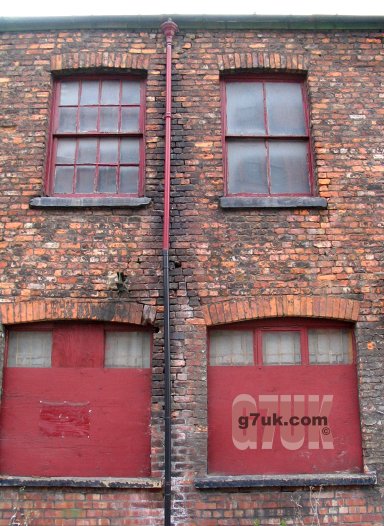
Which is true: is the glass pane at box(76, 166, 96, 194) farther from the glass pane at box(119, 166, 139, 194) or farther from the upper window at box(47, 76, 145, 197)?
the glass pane at box(119, 166, 139, 194)

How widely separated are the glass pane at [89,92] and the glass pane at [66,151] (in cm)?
62

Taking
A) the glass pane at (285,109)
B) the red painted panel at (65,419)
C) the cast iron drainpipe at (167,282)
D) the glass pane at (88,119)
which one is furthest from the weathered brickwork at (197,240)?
the red painted panel at (65,419)

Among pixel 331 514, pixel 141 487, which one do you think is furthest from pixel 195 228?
pixel 331 514

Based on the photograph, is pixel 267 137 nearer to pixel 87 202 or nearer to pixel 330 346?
pixel 87 202

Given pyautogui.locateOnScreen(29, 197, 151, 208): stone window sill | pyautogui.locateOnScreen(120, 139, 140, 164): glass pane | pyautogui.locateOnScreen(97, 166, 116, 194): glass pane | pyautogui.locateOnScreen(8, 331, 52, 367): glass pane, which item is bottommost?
pyautogui.locateOnScreen(8, 331, 52, 367): glass pane

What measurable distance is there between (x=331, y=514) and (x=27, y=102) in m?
6.54

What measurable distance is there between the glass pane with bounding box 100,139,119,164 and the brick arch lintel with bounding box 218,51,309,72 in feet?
6.02

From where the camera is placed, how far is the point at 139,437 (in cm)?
629

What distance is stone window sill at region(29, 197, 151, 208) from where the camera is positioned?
672cm

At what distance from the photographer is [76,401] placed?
639cm

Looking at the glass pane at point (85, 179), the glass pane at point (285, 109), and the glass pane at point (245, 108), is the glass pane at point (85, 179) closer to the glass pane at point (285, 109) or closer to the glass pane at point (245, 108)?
the glass pane at point (245, 108)

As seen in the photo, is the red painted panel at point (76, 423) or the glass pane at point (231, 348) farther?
the glass pane at point (231, 348)

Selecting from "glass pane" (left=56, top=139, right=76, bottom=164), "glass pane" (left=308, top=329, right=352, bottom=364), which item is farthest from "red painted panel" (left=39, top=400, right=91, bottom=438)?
"glass pane" (left=56, top=139, right=76, bottom=164)

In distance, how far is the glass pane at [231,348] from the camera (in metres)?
6.55
